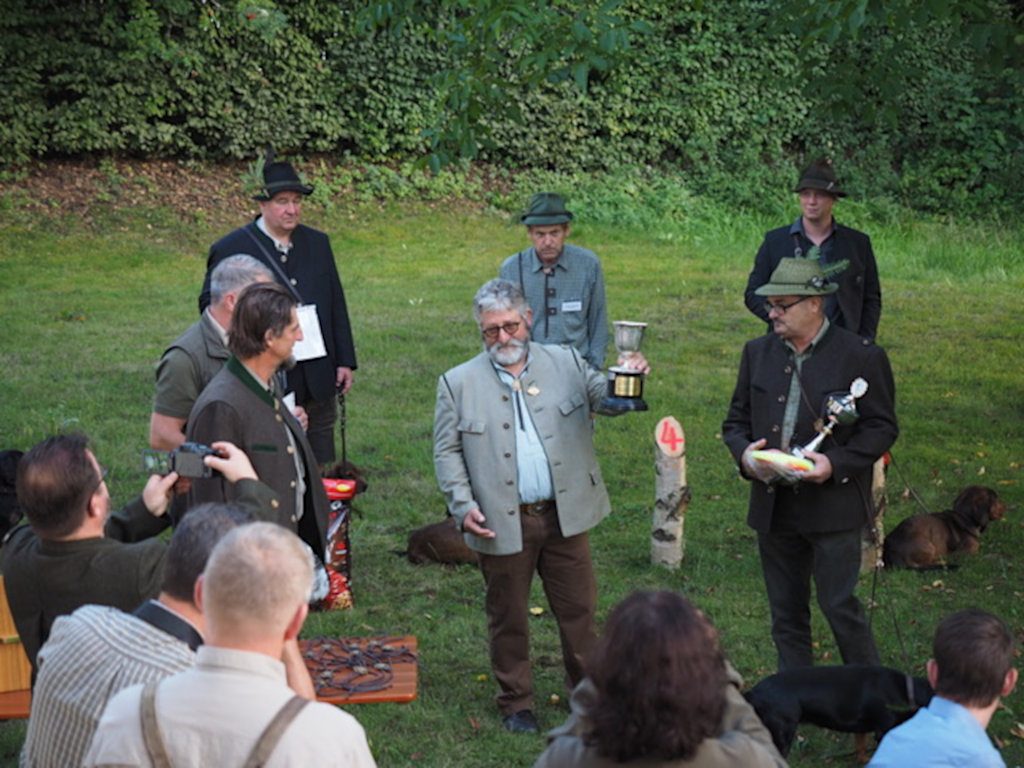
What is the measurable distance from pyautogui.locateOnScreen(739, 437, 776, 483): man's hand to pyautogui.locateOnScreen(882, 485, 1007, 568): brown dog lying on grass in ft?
8.33

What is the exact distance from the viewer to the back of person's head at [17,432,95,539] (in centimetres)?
395

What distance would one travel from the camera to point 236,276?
568 cm

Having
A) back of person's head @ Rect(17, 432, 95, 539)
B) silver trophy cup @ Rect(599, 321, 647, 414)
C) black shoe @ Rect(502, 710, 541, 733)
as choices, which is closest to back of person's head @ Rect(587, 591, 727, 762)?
back of person's head @ Rect(17, 432, 95, 539)

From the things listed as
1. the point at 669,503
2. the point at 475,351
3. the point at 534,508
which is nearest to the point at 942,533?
the point at 669,503

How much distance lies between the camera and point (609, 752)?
9.32 feet

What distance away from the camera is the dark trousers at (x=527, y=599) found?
6.03 meters

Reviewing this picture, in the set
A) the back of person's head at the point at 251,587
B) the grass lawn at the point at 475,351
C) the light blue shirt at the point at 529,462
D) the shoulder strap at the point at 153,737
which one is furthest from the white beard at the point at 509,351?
the shoulder strap at the point at 153,737

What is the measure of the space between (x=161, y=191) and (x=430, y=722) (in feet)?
48.4

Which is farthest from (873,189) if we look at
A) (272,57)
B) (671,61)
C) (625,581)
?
(625,581)

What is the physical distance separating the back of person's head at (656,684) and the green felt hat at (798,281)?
10.1 feet

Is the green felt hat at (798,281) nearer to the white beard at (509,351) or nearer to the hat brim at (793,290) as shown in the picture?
the hat brim at (793,290)

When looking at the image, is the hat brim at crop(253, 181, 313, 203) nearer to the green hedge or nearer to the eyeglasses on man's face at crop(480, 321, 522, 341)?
the eyeglasses on man's face at crop(480, 321, 522, 341)

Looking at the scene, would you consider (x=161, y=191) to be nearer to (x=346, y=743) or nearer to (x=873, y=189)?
(x=873, y=189)

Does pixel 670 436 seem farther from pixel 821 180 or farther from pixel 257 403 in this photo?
pixel 257 403
